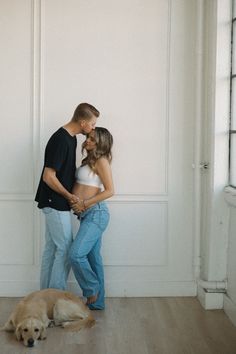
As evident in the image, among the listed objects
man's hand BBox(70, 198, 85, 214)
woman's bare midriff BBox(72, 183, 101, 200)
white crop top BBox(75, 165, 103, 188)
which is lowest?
man's hand BBox(70, 198, 85, 214)

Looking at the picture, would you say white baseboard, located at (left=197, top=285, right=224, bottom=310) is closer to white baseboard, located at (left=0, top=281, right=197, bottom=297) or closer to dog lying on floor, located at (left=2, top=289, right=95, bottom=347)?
white baseboard, located at (left=0, top=281, right=197, bottom=297)

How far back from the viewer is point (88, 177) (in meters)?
4.65

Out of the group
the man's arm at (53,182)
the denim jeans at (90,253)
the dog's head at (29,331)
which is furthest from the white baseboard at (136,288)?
the dog's head at (29,331)

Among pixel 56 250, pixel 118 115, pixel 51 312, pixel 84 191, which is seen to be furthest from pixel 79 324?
pixel 118 115

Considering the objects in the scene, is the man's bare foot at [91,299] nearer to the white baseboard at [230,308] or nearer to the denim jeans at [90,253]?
the denim jeans at [90,253]

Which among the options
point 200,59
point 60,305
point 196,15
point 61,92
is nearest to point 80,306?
point 60,305

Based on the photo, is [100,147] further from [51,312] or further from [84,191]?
[51,312]

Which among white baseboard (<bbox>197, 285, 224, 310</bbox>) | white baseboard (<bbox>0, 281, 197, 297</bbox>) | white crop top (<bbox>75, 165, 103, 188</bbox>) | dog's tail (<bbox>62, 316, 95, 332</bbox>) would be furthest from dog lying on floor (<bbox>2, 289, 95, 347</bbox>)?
white baseboard (<bbox>197, 285, 224, 310</bbox>)

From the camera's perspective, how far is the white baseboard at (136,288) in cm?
504

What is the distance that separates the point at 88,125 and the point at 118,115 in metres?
0.53

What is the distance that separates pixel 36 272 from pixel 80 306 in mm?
860

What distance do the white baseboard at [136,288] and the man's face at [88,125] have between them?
129 centimetres

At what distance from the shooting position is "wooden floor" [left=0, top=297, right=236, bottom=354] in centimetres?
389

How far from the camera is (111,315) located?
4.59m
